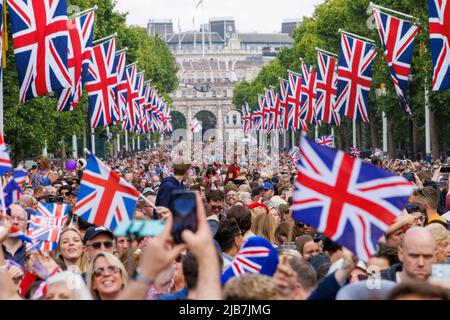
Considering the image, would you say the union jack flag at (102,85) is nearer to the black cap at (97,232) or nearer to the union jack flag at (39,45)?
the union jack flag at (39,45)

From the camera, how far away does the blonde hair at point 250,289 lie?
6.57 metres

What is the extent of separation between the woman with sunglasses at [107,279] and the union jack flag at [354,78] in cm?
2578

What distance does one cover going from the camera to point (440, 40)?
22.8m

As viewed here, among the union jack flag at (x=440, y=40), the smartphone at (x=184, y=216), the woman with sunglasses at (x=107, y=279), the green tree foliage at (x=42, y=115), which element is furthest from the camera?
the green tree foliage at (x=42, y=115)

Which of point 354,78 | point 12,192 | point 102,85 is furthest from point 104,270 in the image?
point 102,85

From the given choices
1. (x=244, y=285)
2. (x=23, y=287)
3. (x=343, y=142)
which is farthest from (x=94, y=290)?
(x=343, y=142)

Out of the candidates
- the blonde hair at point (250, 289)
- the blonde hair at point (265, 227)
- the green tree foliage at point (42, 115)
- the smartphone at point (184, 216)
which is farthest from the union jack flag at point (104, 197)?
the green tree foliage at point (42, 115)

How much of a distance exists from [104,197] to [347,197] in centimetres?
341

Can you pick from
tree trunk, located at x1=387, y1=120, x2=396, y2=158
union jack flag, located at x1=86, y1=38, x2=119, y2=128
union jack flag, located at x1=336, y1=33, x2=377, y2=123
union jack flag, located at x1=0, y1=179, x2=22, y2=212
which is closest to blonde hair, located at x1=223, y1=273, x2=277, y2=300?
union jack flag, located at x1=0, y1=179, x2=22, y2=212

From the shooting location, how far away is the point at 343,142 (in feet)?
271

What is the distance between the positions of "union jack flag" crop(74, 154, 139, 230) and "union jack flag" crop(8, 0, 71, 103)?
1266 centimetres

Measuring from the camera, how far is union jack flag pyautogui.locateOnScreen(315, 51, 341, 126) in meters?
43.7
